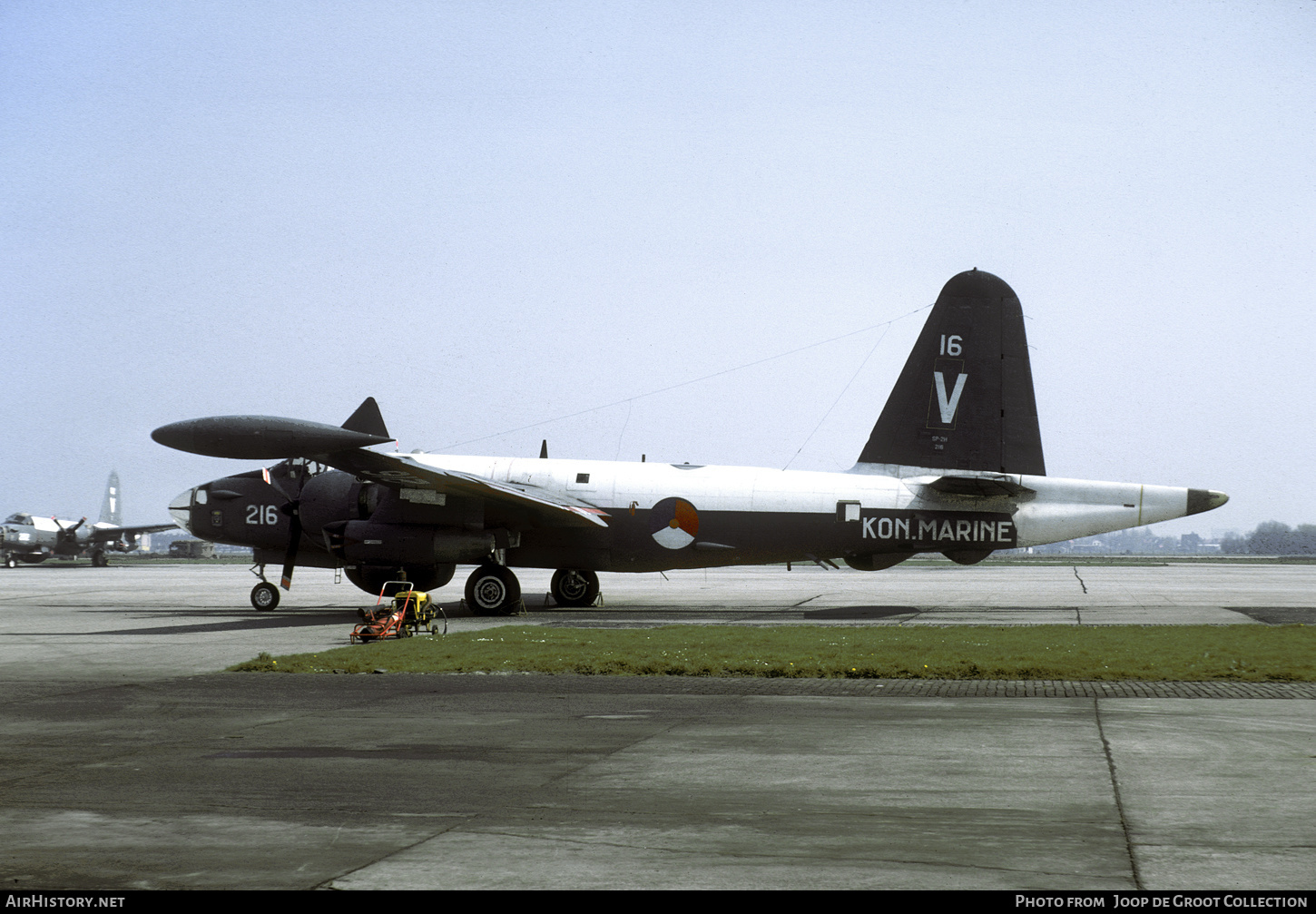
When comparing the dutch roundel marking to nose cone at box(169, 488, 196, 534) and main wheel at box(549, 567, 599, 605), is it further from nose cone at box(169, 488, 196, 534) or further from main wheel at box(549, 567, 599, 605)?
nose cone at box(169, 488, 196, 534)

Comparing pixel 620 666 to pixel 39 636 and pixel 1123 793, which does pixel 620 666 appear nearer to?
pixel 1123 793

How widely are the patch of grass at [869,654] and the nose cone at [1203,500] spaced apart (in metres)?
5.16

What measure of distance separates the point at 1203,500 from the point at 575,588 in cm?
1510

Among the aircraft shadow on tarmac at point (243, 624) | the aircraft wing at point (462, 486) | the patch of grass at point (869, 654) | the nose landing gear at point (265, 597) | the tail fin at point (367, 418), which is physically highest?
the tail fin at point (367, 418)

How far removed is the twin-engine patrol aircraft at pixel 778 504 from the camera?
87.9 ft

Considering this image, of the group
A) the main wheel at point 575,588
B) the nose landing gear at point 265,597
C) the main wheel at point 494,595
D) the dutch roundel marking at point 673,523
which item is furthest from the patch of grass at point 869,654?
the nose landing gear at point 265,597

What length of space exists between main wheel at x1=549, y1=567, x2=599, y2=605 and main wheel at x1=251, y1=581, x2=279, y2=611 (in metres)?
7.12

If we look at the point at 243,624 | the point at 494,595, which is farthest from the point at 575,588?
the point at 243,624

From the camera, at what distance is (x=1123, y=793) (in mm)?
7855

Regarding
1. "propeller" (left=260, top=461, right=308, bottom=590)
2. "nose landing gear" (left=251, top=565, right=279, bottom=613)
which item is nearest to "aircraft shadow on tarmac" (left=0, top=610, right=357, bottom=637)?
"nose landing gear" (left=251, top=565, right=279, bottom=613)

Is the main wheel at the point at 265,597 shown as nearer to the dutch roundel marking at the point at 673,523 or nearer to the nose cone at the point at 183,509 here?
the nose cone at the point at 183,509

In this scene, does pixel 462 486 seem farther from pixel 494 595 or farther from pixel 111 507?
pixel 111 507

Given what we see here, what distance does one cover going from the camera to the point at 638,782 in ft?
27.6
